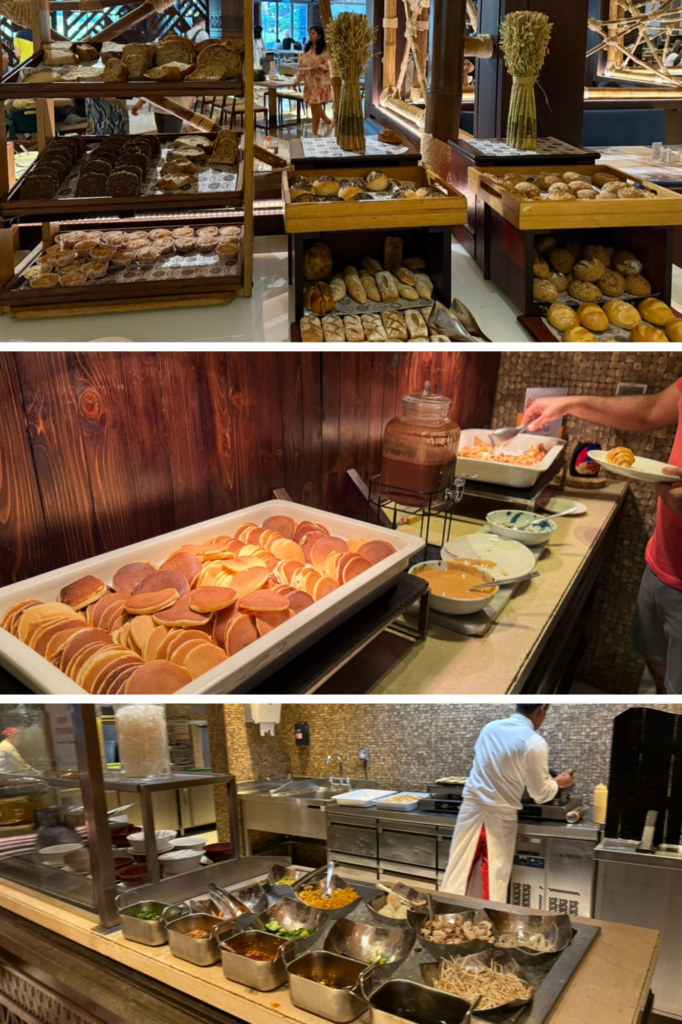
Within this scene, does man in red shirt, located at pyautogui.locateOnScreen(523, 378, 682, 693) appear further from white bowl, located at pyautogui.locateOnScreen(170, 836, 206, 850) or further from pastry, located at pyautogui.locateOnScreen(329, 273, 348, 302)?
white bowl, located at pyautogui.locateOnScreen(170, 836, 206, 850)

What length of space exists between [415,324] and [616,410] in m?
0.70

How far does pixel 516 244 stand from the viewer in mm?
1752

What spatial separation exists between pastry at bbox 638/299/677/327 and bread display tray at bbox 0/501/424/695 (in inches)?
33.5

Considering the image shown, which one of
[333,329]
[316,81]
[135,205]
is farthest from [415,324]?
[316,81]

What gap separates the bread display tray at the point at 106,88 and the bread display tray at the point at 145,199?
212mm

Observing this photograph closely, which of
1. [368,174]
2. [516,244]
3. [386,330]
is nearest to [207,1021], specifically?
[386,330]

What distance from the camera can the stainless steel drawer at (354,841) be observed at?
81.4 inches

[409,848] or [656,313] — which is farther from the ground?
[656,313]

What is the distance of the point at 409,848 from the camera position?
2037 millimetres

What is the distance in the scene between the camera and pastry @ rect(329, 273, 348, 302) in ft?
5.72

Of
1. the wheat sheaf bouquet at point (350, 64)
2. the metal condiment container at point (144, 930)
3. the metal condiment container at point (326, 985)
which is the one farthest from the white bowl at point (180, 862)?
the wheat sheaf bouquet at point (350, 64)

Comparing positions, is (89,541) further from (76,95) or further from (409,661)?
(76,95)

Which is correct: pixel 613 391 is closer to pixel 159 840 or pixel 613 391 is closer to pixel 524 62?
pixel 524 62

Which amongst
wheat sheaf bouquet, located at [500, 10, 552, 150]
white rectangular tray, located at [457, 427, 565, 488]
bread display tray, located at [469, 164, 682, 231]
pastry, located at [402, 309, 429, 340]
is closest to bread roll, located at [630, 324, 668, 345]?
bread display tray, located at [469, 164, 682, 231]
